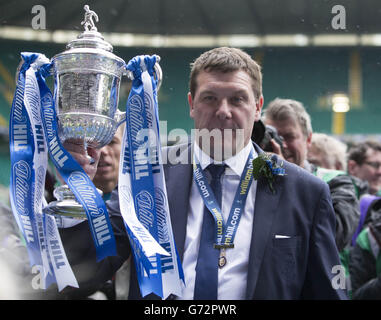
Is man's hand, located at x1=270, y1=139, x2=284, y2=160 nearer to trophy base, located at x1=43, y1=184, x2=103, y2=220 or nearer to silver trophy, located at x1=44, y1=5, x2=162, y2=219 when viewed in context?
silver trophy, located at x1=44, y1=5, x2=162, y2=219

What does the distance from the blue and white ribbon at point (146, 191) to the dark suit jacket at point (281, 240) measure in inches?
3.5

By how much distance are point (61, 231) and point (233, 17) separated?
3458 millimetres

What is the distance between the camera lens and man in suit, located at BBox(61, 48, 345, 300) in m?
1.37

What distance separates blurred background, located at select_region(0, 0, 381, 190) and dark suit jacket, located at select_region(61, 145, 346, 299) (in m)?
1.61

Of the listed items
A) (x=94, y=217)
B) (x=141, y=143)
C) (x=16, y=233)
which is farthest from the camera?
(x=16, y=233)

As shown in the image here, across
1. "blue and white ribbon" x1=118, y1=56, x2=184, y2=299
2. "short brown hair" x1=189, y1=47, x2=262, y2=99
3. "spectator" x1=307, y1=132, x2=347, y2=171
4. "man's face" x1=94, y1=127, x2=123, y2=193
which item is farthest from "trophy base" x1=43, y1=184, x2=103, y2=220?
"spectator" x1=307, y1=132, x2=347, y2=171

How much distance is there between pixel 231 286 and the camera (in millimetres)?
1367

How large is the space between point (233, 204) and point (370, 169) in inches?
70.0

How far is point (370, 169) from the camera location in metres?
2.92

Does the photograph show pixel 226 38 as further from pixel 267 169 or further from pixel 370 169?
pixel 267 169

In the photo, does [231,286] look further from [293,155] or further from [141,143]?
[293,155]

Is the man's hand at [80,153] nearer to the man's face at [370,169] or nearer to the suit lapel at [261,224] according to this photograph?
the suit lapel at [261,224]

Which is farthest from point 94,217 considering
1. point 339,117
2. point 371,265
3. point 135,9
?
point 339,117

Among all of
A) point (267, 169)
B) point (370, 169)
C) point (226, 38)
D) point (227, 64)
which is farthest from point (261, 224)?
point (226, 38)
